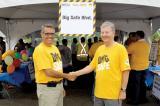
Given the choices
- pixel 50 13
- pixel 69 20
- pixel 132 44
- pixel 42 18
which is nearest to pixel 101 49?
pixel 69 20

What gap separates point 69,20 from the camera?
540 cm

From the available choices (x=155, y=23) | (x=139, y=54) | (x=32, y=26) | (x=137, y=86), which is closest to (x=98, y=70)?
(x=139, y=54)

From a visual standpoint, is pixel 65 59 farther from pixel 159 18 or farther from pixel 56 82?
pixel 56 82

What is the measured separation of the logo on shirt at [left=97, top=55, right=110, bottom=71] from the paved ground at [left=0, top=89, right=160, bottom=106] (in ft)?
13.3

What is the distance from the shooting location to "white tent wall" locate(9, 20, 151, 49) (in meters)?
11.0

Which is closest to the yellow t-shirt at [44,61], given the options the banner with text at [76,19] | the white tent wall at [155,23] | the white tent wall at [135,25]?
the banner with text at [76,19]

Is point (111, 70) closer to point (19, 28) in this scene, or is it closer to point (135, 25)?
point (135, 25)

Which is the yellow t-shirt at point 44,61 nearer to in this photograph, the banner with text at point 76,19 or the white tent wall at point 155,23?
the banner with text at point 76,19

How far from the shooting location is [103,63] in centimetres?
419

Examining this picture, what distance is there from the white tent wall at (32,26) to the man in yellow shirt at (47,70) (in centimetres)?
662

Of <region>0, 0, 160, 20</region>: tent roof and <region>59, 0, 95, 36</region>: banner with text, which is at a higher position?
<region>0, 0, 160, 20</region>: tent roof

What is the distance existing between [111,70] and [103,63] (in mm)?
139

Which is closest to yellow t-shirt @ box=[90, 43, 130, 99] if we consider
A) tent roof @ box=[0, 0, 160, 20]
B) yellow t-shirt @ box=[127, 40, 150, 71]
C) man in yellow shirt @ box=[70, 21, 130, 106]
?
man in yellow shirt @ box=[70, 21, 130, 106]

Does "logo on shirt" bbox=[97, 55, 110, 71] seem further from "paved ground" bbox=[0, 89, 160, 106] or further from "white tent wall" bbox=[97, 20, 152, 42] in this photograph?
"white tent wall" bbox=[97, 20, 152, 42]
